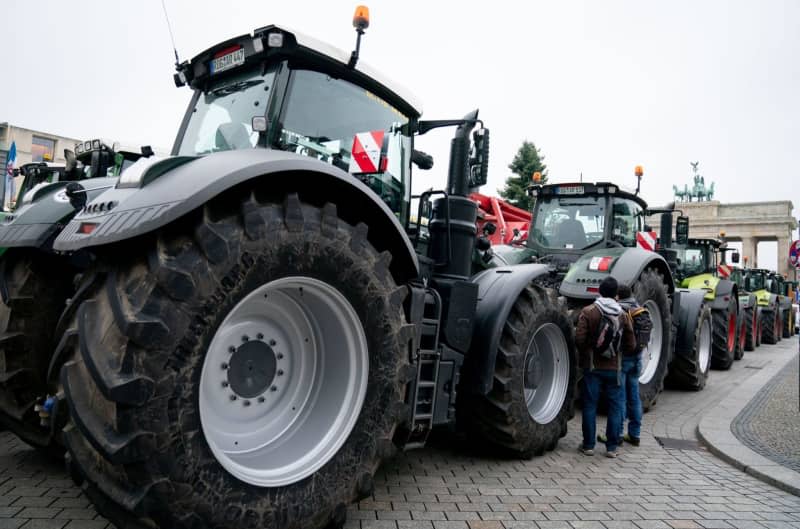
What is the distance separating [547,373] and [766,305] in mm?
17020

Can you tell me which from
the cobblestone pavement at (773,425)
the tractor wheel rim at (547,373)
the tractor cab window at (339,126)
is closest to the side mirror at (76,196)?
the tractor cab window at (339,126)

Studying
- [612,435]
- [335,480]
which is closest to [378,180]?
[335,480]

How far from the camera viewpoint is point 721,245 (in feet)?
46.3

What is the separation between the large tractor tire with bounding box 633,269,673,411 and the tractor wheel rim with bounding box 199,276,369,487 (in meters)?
4.87

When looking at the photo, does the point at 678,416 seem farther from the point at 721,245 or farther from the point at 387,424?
the point at 721,245

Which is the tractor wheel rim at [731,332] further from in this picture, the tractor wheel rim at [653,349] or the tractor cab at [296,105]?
the tractor cab at [296,105]

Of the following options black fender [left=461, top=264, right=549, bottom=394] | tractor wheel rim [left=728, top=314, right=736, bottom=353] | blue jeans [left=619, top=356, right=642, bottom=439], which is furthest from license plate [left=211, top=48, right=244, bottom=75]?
tractor wheel rim [left=728, top=314, right=736, bottom=353]

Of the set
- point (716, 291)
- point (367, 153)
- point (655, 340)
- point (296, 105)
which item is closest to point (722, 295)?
point (716, 291)

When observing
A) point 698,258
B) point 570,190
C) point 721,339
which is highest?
point 570,190

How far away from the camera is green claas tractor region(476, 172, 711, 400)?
672 centimetres

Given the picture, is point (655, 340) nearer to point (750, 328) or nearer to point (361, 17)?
point (361, 17)

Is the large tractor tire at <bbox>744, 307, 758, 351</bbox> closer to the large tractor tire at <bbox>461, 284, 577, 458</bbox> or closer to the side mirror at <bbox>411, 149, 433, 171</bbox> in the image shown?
the large tractor tire at <bbox>461, 284, 577, 458</bbox>

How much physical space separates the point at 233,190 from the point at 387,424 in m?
1.52

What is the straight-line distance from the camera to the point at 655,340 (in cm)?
727
